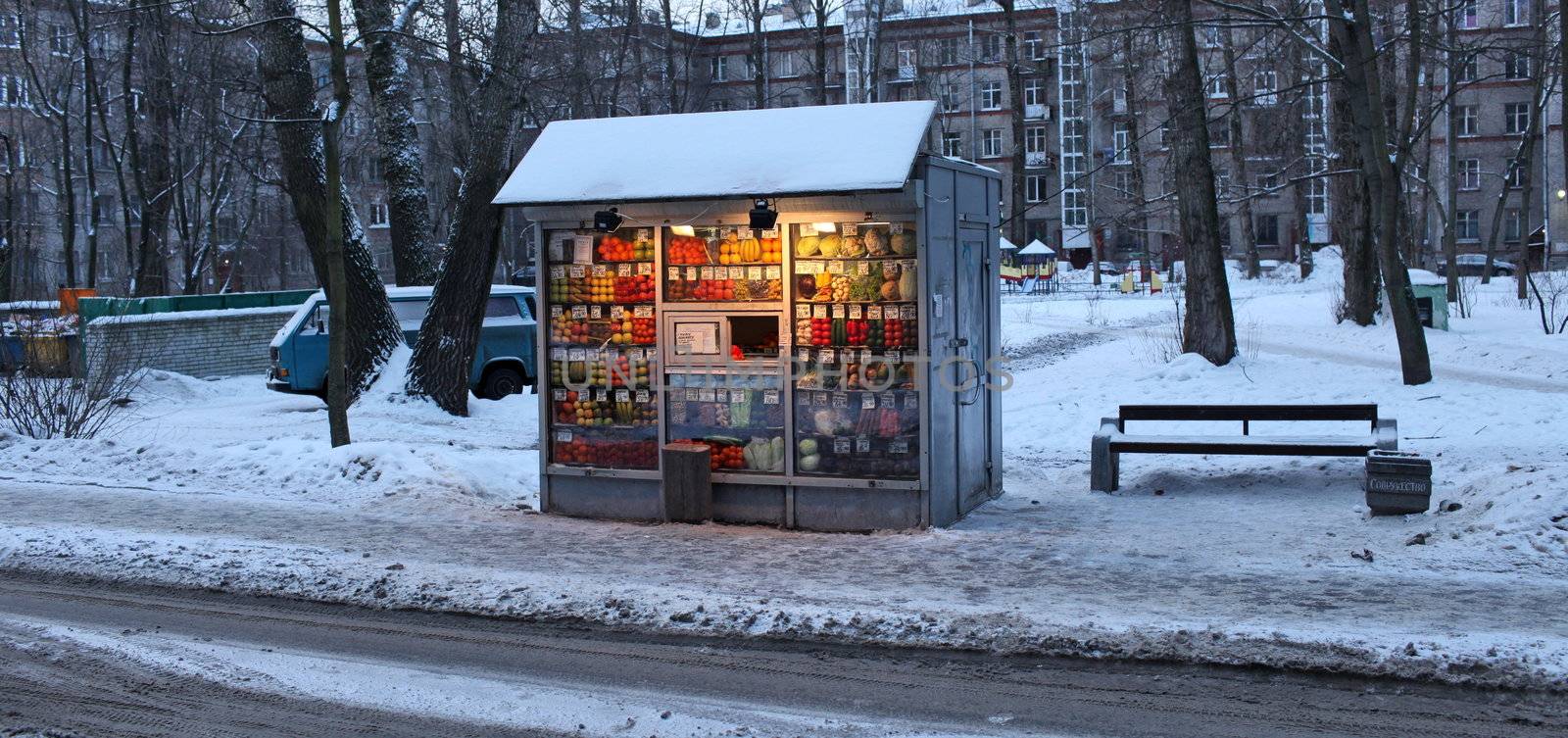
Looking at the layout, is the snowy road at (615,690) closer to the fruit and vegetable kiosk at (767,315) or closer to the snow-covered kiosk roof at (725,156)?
the fruit and vegetable kiosk at (767,315)

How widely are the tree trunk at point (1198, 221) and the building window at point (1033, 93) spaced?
190ft

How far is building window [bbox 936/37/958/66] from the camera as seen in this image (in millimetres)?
63562

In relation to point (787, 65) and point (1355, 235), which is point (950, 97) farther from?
point (1355, 235)

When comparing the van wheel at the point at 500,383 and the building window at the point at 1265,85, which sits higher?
the building window at the point at 1265,85

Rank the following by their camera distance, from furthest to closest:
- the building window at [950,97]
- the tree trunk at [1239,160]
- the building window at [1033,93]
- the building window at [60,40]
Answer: the building window at [1033,93] → the building window at [950,97] → the tree trunk at [1239,160] → the building window at [60,40]

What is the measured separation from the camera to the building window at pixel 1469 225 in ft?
226

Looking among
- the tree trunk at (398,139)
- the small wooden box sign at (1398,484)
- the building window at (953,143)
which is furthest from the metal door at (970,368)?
the tree trunk at (398,139)

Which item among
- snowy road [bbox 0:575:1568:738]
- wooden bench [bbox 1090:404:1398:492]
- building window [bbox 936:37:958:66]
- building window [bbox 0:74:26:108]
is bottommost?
snowy road [bbox 0:575:1568:738]

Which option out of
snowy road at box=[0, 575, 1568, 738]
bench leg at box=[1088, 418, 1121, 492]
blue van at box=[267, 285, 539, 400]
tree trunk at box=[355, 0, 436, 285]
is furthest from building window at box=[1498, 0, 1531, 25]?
snowy road at box=[0, 575, 1568, 738]

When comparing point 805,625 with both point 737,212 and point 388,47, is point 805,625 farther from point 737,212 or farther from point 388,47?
point 388,47

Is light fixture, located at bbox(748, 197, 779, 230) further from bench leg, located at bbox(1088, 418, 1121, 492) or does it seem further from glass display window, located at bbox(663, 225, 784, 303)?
bench leg, located at bbox(1088, 418, 1121, 492)

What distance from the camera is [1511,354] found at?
19250 mm

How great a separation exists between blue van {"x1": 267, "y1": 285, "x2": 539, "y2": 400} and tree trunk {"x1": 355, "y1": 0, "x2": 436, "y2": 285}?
23.9 inches

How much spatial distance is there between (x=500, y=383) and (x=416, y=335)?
1647 millimetres
